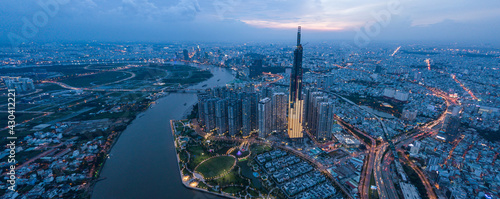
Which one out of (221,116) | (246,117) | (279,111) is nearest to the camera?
(246,117)

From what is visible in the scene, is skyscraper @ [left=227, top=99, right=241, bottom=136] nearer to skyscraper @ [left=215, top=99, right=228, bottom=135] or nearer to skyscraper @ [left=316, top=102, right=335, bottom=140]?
skyscraper @ [left=215, top=99, right=228, bottom=135]

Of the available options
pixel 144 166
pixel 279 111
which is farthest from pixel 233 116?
pixel 144 166

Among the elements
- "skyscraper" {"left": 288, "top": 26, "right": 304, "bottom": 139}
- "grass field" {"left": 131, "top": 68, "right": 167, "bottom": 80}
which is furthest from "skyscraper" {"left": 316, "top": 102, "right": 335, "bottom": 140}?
"grass field" {"left": 131, "top": 68, "right": 167, "bottom": 80}

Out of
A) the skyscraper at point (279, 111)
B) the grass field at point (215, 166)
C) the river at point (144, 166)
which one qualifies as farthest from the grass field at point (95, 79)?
the skyscraper at point (279, 111)

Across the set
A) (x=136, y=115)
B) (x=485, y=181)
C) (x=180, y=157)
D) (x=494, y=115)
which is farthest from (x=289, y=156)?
(x=494, y=115)

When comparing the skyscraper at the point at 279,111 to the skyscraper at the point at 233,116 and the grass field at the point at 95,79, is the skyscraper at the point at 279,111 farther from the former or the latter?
the grass field at the point at 95,79

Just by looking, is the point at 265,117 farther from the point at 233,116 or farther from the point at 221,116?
the point at 221,116
